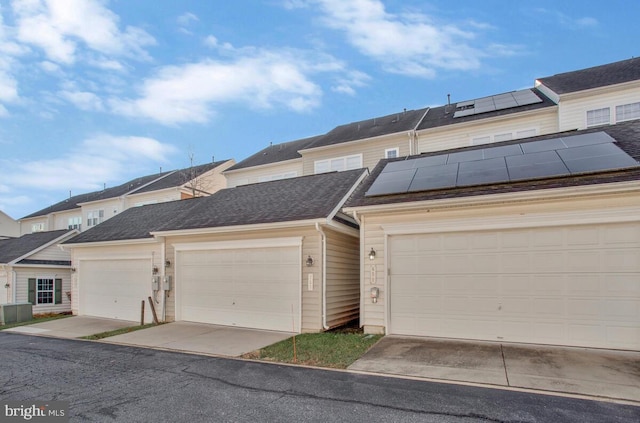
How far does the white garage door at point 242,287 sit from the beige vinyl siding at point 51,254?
1190 centimetres

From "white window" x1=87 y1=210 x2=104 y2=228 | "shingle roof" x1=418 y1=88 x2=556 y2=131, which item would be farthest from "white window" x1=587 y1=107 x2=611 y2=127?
"white window" x1=87 y1=210 x2=104 y2=228

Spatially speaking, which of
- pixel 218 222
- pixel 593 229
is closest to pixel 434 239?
pixel 593 229

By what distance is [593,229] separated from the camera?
7.07 m

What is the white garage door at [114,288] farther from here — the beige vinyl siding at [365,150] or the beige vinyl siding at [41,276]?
the beige vinyl siding at [365,150]

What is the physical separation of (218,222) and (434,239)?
21.8 feet

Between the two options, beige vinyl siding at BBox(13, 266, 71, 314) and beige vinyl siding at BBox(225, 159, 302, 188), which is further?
beige vinyl siding at BBox(225, 159, 302, 188)

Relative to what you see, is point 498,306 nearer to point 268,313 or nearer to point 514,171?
point 514,171

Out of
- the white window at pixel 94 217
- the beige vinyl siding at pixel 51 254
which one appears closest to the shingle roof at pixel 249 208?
the beige vinyl siding at pixel 51 254

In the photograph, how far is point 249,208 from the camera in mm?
11977

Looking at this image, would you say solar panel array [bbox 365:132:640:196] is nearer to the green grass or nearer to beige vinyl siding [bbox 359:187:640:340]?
beige vinyl siding [bbox 359:187:640:340]

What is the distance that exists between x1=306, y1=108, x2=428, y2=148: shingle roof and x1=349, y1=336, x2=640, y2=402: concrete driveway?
42.5ft

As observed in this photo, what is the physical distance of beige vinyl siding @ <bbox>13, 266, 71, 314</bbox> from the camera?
17953 millimetres

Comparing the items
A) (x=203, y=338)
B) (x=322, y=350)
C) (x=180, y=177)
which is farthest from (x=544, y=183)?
(x=180, y=177)

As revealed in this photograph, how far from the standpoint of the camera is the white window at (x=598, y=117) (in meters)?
14.4
